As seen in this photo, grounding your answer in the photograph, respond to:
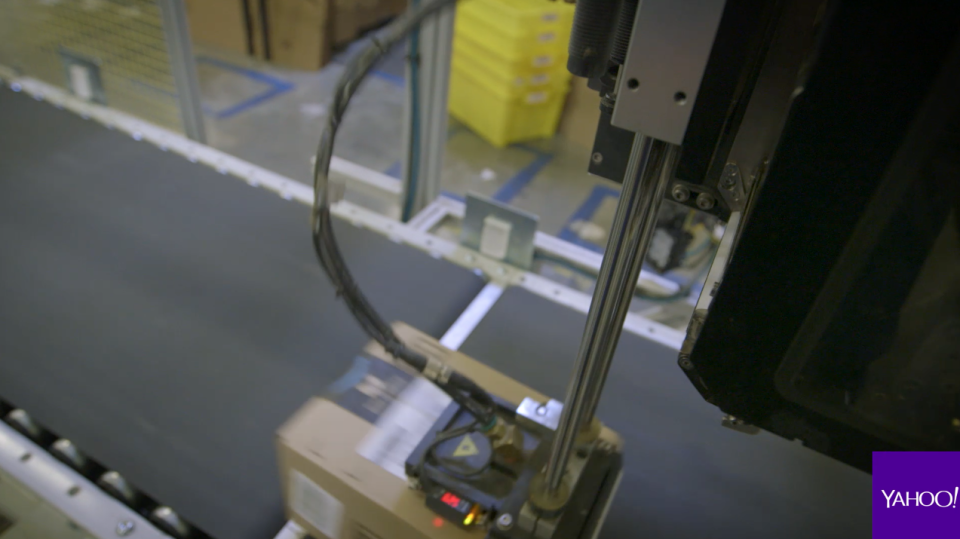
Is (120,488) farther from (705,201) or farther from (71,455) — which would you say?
(705,201)

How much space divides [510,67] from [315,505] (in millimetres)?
2310

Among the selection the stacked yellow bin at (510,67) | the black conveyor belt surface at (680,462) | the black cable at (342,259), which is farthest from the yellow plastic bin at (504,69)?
the black cable at (342,259)

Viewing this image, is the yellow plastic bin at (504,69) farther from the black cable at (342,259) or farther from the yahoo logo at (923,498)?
the yahoo logo at (923,498)

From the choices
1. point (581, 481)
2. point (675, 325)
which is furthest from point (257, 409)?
point (675, 325)

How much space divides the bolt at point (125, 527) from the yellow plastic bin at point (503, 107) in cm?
239

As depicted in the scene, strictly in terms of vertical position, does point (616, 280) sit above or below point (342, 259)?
above

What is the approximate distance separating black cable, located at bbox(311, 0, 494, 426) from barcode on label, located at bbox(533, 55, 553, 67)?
2.03m

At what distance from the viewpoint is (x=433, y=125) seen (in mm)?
1776

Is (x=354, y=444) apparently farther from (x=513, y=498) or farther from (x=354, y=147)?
(x=354, y=147)

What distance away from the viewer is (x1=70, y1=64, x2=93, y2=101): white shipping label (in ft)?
6.64

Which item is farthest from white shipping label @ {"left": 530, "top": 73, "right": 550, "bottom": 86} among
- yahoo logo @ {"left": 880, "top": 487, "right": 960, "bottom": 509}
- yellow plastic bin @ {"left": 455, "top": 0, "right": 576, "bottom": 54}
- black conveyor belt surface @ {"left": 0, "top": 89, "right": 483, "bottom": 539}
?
yahoo logo @ {"left": 880, "top": 487, "right": 960, "bottom": 509}

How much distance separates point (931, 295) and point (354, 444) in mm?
698

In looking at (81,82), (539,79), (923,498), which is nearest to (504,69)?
(539,79)

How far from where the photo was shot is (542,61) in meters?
2.83
